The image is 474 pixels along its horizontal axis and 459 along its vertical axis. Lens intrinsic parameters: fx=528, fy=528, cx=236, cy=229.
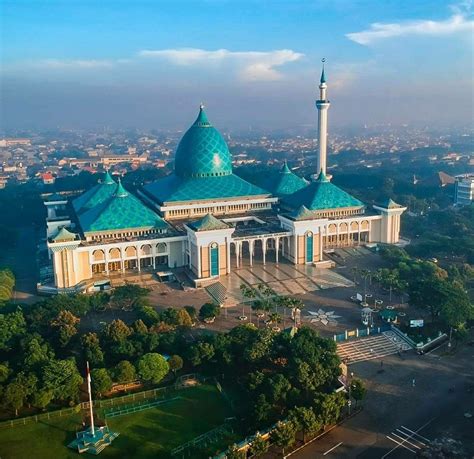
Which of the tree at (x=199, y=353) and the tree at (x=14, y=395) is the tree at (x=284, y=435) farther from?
the tree at (x=14, y=395)

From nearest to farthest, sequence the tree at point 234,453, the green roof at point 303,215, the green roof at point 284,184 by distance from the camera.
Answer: the tree at point 234,453, the green roof at point 303,215, the green roof at point 284,184

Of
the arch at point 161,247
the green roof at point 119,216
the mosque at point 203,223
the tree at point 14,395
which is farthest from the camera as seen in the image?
the arch at point 161,247

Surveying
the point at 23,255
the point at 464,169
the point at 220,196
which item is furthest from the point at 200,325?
the point at 464,169

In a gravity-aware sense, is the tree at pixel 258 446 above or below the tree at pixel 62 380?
below

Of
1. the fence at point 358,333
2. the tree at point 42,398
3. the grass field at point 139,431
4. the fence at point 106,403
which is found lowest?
the grass field at point 139,431

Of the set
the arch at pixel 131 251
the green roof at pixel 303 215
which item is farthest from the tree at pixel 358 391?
the arch at pixel 131 251

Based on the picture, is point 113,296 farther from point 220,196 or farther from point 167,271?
point 220,196

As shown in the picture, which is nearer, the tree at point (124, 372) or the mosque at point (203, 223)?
the tree at point (124, 372)
